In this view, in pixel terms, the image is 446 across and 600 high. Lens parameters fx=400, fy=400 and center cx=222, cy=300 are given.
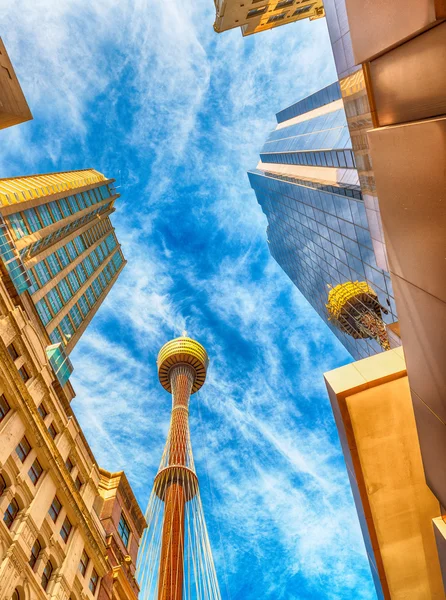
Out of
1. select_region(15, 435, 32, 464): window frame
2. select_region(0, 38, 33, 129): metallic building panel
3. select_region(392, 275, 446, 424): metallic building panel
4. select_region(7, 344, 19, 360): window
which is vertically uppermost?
select_region(0, 38, 33, 129): metallic building panel

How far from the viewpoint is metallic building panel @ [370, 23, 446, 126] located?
6609 mm

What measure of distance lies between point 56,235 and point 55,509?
200ft

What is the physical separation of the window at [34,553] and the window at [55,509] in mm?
1888

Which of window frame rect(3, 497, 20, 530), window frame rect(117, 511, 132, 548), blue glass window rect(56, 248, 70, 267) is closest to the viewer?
window frame rect(3, 497, 20, 530)

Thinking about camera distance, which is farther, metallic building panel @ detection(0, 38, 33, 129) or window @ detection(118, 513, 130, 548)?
window @ detection(118, 513, 130, 548)

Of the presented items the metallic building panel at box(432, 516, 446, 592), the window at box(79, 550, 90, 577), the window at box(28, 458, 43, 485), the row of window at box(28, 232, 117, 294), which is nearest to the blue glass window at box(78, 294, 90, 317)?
the row of window at box(28, 232, 117, 294)

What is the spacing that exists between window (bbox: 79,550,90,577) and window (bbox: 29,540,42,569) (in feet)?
14.4

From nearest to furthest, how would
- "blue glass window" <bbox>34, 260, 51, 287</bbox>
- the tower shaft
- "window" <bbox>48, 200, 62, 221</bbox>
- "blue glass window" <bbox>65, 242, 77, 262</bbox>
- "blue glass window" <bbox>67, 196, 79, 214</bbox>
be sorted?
the tower shaft
"blue glass window" <bbox>34, 260, 51, 287</bbox>
"window" <bbox>48, 200, 62, 221</bbox>
"blue glass window" <bbox>65, 242, 77, 262</bbox>
"blue glass window" <bbox>67, 196, 79, 214</bbox>

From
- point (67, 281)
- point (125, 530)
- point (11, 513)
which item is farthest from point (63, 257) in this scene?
→ point (11, 513)

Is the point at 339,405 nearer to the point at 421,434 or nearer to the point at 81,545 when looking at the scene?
the point at 421,434

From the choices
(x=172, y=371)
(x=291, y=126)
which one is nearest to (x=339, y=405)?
(x=291, y=126)

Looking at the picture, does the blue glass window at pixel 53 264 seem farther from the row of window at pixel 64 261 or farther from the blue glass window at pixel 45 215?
the blue glass window at pixel 45 215

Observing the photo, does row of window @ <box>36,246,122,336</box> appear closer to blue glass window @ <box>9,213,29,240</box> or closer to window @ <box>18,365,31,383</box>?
blue glass window @ <box>9,213,29,240</box>

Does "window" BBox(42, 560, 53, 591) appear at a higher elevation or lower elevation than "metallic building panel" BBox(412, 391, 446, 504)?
lower
